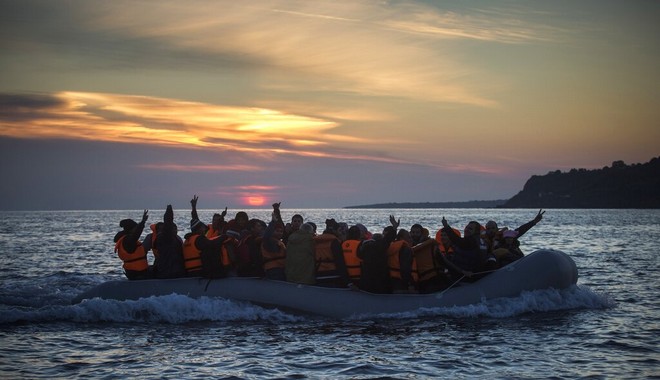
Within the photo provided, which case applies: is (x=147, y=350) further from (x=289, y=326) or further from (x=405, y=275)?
(x=405, y=275)

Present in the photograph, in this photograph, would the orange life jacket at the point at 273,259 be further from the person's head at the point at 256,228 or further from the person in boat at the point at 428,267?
the person in boat at the point at 428,267

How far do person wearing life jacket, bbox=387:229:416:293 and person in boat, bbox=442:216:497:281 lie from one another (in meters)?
0.89

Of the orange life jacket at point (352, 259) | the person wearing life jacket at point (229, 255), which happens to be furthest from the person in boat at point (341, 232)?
the person wearing life jacket at point (229, 255)

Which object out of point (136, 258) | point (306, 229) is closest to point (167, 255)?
point (136, 258)

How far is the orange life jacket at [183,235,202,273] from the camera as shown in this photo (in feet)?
44.8

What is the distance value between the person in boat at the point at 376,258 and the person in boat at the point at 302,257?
1.00 metres

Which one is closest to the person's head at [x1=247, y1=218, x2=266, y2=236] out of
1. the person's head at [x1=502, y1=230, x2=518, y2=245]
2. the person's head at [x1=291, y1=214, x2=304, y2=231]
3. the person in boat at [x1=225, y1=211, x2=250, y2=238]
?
the person in boat at [x1=225, y1=211, x2=250, y2=238]

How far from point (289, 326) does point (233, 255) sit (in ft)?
6.41

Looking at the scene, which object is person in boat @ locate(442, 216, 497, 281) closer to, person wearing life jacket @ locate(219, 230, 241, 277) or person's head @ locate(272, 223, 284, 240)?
person's head @ locate(272, 223, 284, 240)

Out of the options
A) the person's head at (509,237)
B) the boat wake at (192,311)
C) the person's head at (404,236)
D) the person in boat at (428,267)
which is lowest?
the boat wake at (192,311)

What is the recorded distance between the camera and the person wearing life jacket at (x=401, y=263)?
13.0 m

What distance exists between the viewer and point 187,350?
1100 cm

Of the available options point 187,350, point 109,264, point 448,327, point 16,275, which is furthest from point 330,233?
point 109,264

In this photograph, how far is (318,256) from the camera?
1346cm
